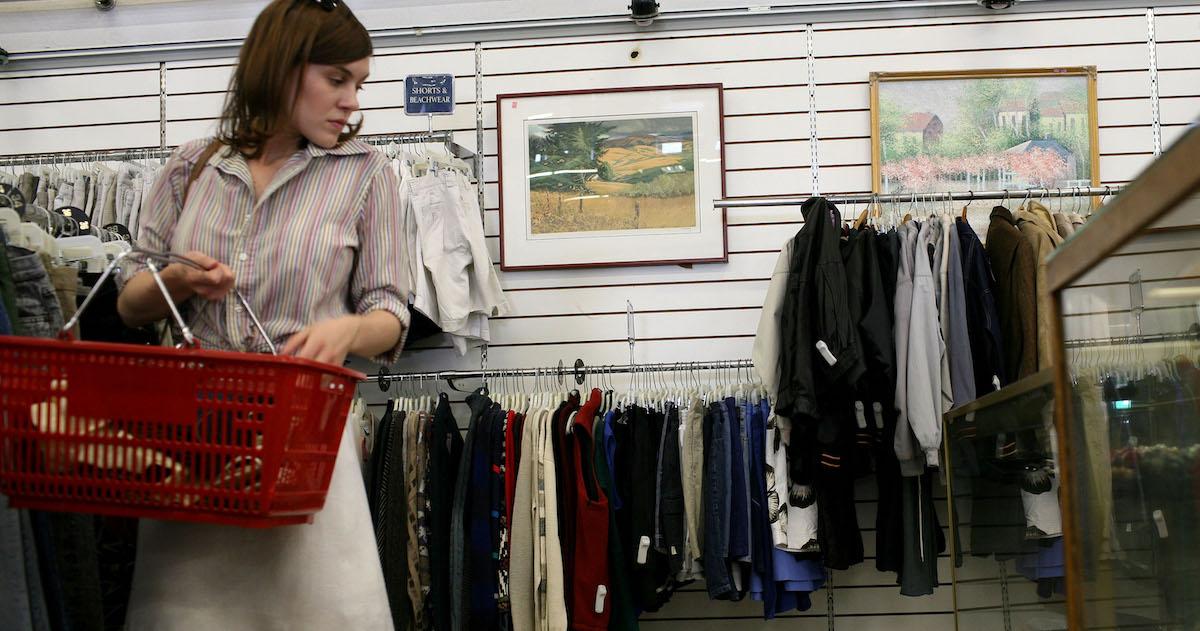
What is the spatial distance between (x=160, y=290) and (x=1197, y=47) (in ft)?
15.2

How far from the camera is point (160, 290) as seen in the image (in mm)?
1726

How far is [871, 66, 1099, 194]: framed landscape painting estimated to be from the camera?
4.87 m

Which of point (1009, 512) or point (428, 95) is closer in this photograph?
point (1009, 512)

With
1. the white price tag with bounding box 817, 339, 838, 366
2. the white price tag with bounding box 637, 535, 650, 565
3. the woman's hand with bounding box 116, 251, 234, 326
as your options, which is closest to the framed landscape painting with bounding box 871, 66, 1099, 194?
the white price tag with bounding box 817, 339, 838, 366

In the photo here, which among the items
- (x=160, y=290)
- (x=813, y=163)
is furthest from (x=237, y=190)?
(x=813, y=163)

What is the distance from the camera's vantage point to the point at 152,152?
485 centimetres

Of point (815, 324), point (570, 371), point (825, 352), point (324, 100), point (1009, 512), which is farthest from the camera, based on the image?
A: point (570, 371)

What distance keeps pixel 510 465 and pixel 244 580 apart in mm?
2533

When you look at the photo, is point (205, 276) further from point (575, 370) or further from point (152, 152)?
point (152, 152)

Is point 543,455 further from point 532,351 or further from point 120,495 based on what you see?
point 120,495

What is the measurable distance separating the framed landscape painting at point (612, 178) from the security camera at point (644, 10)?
0.31m

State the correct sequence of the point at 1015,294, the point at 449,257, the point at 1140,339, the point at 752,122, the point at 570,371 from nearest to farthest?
the point at 1140,339 < the point at 1015,294 < the point at 449,257 < the point at 570,371 < the point at 752,122

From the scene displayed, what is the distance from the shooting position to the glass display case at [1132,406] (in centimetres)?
128

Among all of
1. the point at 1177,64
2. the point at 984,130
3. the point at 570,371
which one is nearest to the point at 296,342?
the point at 570,371
